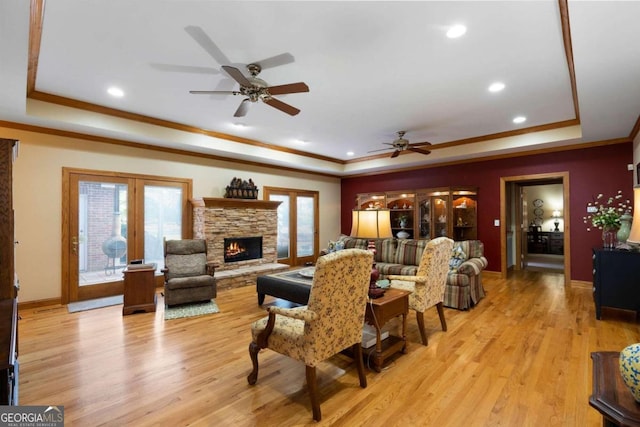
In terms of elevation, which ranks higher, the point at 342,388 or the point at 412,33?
the point at 412,33

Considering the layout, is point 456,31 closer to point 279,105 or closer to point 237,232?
point 279,105

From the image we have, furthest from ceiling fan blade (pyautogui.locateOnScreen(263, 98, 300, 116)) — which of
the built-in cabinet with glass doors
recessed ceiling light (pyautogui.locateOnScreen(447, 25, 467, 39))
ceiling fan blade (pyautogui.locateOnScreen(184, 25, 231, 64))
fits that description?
the built-in cabinet with glass doors

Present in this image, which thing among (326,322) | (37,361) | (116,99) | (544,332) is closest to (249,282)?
(37,361)

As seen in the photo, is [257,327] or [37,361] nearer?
[257,327]

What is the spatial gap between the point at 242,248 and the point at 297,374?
13.2 ft

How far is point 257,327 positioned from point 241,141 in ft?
14.7

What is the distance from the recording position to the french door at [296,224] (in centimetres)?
766

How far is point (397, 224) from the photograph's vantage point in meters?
7.79

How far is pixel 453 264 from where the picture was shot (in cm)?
456

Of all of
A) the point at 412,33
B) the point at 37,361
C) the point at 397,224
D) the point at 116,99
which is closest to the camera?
the point at 412,33

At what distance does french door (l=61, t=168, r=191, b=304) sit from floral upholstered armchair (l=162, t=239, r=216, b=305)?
88cm

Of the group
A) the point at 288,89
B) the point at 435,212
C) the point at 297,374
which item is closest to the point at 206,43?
the point at 288,89

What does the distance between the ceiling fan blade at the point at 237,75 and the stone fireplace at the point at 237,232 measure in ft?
10.2

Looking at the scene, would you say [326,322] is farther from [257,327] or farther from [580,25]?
[580,25]
